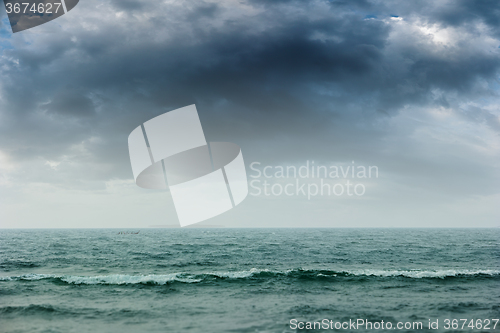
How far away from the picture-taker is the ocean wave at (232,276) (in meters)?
25.3

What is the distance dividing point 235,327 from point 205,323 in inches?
68.1

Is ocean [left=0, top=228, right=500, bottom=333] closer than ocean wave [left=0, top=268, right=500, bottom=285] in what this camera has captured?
Yes

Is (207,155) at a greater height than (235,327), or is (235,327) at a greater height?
(207,155)

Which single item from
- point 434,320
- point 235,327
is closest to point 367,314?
point 434,320

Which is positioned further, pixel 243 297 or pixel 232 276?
pixel 232 276

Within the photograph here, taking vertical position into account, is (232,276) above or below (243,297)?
below

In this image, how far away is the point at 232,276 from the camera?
26734mm

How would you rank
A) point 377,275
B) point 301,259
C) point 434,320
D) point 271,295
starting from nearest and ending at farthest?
point 434,320, point 271,295, point 377,275, point 301,259

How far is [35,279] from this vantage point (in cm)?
2597

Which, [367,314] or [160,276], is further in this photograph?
[160,276]

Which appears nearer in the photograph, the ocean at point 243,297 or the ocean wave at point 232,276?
the ocean at point 243,297

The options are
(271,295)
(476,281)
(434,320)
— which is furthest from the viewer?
(476,281)

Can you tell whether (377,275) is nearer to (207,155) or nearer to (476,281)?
(476,281)

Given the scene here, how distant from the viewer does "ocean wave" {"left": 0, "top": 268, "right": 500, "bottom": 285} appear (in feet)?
83.1
